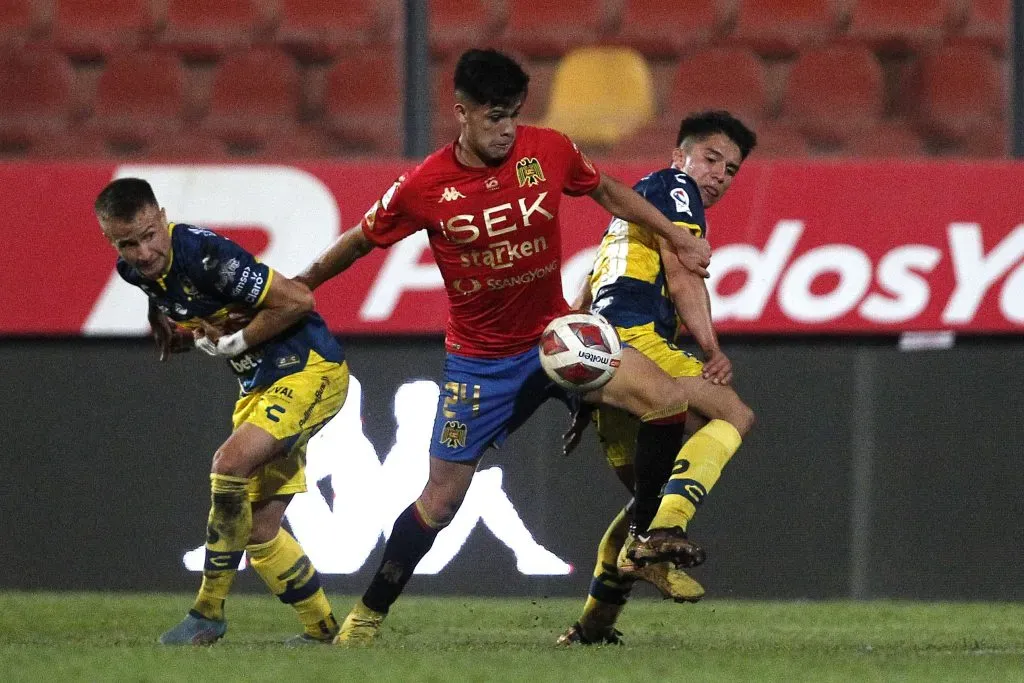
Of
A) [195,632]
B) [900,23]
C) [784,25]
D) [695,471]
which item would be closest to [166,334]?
[195,632]

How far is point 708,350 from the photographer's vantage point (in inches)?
233

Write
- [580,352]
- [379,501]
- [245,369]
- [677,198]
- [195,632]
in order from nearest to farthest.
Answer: [580,352]
[195,632]
[677,198]
[245,369]
[379,501]

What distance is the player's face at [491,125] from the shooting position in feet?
18.7

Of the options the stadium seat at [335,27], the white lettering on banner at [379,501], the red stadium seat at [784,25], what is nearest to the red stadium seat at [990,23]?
the red stadium seat at [784,25]

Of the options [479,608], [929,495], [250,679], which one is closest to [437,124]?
[479,608]

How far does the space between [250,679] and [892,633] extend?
10.3 ft

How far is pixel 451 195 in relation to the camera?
19.1 ft

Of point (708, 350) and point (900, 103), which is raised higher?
point (900, 103)

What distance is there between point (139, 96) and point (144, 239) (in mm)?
2893

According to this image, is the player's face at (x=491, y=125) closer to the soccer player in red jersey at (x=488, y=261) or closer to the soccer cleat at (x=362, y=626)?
the soccer player in red jersey at (x=488, y=261)

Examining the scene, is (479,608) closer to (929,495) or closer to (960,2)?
(929,495)

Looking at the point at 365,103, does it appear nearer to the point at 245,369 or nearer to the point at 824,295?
the point at 824,295

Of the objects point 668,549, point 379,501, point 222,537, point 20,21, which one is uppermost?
point 20,21

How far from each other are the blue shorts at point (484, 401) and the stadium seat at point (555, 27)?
9.80 feet
